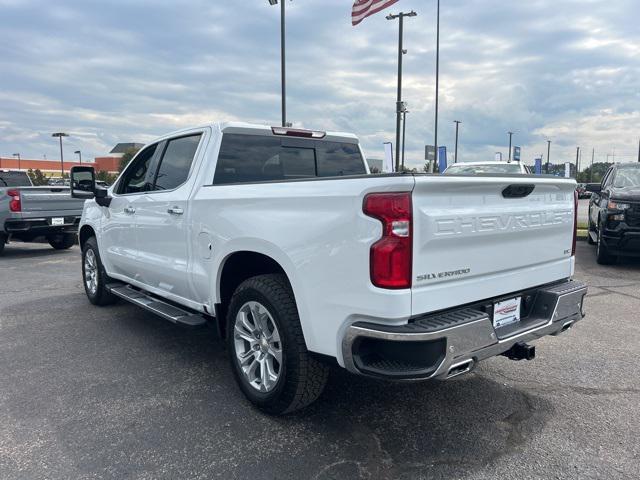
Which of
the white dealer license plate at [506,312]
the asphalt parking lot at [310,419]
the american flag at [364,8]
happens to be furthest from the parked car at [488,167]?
the white dealer license plate at [506,312]

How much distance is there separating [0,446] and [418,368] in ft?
8.12

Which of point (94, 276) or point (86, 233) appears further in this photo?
point (86, 233)

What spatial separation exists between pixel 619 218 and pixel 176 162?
7038mm

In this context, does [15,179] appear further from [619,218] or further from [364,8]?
[619,218]

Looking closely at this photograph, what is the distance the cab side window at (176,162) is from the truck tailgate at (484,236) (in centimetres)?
235

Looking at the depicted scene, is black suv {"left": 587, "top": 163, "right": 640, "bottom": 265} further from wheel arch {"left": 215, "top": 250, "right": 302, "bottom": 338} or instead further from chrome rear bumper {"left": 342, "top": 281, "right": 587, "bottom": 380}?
wheel arch {"left": 215, "top": 250, "right": 302, "bottom": 338}

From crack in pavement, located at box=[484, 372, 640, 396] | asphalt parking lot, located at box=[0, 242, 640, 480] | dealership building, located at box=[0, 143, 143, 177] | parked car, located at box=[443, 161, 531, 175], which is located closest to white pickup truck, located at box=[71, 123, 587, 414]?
asphalt parking lot, located at box=[0, 242, 640, 480]

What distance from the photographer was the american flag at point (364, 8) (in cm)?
1426

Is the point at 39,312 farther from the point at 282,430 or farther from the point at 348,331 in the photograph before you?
the point at 348,331

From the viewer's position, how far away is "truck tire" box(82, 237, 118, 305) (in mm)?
5961

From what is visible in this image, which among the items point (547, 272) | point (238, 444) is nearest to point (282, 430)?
point (238, 444)


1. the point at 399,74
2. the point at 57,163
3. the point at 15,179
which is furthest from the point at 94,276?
the point at 57,163

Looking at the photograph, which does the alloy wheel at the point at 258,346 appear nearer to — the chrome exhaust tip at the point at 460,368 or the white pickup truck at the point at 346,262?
the white pickup truck at the point at 346,262

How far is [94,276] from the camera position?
6273mm
